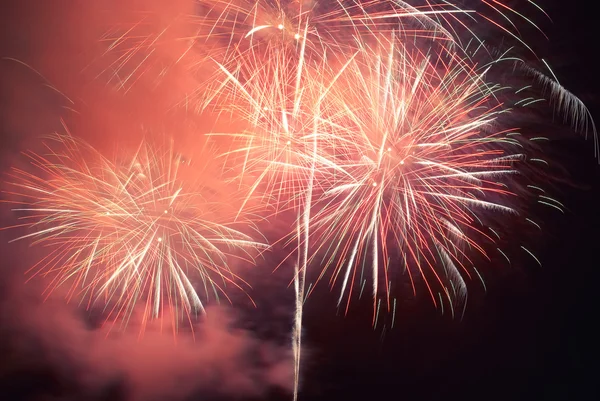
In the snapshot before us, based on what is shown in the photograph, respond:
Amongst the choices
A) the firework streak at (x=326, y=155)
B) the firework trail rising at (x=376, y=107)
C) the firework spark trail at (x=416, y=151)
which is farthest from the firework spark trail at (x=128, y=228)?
the firework spark trail at (x=416, y=151)

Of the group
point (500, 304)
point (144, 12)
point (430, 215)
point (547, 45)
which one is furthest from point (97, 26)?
point (500, 304)

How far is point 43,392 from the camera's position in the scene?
358 cm

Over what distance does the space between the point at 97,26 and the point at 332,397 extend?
3.86m

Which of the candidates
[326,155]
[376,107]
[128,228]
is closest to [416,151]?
[376,107]

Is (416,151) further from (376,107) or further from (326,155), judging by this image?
(326,155)

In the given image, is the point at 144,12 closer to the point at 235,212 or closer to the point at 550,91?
the point at 235,212

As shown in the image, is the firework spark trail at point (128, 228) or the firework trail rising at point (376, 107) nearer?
the firework trail rising at point (376, 107)

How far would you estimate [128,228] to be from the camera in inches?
124

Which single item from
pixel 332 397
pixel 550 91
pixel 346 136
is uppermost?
pixel 550 91

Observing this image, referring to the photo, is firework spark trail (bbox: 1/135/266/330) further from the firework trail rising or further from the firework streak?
the firework trail rising

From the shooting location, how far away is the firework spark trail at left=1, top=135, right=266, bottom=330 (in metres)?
3.14

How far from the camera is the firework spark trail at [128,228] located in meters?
3.14

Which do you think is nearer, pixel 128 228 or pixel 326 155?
pixel 326 155

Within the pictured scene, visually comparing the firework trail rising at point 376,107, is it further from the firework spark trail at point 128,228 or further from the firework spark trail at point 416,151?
the firework spark trail at point 128,228
